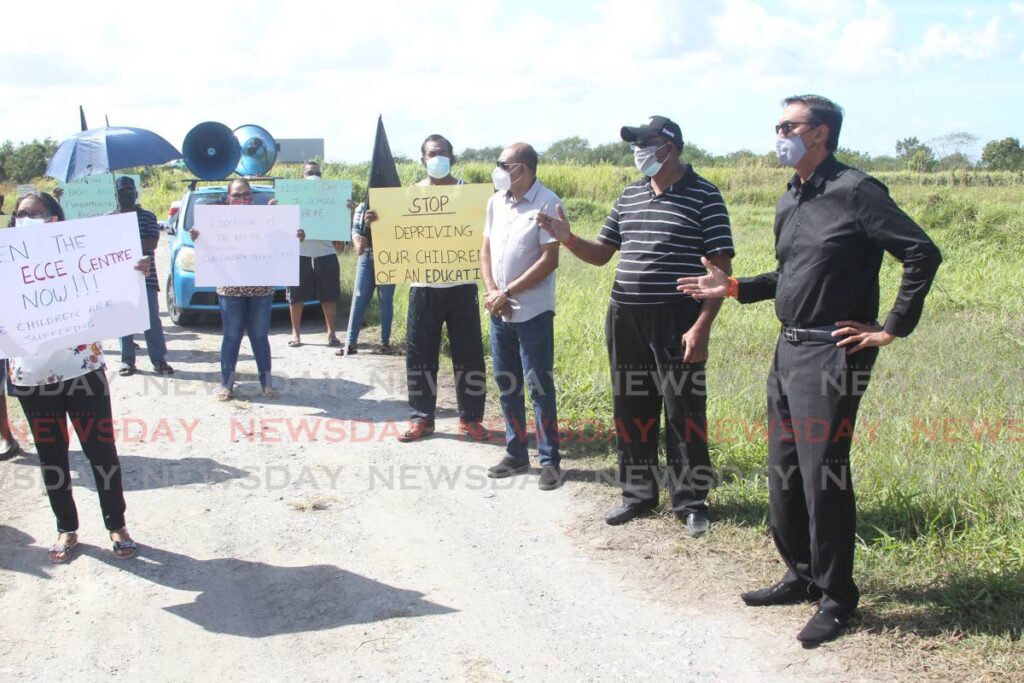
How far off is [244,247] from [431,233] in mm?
2181

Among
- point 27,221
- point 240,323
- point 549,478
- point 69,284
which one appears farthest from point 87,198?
point 549,478

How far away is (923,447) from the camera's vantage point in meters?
5.71

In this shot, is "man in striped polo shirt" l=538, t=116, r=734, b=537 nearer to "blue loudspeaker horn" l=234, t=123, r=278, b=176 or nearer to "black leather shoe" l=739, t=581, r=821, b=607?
"black leather shoe" l=739, t=581, r=821, b=607

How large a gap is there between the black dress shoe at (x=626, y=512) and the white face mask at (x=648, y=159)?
195cm

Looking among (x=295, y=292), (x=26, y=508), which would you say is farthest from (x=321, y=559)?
(x=295, y=292)

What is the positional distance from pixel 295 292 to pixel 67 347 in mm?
5772

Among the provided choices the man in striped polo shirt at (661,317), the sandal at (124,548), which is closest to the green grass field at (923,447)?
the man in striped polo shirt at (661,317)

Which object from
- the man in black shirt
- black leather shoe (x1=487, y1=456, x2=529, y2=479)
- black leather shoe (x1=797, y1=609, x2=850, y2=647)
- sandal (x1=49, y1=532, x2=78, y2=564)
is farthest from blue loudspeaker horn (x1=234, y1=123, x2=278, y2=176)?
black leather shoe (x1=797, y1=609, x2=850, y2=647)

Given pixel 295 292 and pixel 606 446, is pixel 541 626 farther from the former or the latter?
pixel 295 292

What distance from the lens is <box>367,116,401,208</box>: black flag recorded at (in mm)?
9602

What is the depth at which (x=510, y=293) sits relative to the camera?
5969mm

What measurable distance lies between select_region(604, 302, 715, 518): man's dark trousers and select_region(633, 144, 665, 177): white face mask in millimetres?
749

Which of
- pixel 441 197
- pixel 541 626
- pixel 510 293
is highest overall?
pixel 441 197

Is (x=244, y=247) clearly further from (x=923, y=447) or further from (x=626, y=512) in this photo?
(x=923, y=447)
